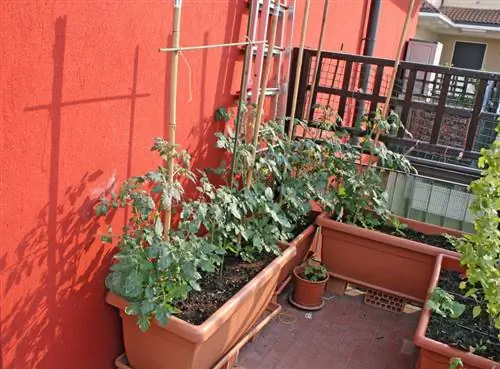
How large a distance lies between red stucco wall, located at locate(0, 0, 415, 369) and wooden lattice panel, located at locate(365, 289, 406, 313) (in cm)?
218

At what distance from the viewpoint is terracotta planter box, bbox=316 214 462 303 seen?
3.75 m

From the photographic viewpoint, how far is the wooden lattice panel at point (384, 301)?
3.93m

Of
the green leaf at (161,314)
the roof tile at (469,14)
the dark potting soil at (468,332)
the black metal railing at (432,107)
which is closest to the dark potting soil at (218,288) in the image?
the green leaf at (161,314)

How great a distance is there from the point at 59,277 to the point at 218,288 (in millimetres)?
993

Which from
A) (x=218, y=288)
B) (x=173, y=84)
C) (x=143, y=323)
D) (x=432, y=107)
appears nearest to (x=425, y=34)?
(x=432, y=107)

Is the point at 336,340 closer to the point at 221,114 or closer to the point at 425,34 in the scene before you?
the point at 221,114

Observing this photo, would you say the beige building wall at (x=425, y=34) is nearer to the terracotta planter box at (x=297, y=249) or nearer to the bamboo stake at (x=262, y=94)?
the terracotta planter box at (x=297, y=249)

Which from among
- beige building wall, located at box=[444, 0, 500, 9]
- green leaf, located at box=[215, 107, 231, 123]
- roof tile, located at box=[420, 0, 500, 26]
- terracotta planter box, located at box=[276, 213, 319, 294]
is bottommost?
Result: terracotta planter box, located at box=[276, 213, 319, 294]

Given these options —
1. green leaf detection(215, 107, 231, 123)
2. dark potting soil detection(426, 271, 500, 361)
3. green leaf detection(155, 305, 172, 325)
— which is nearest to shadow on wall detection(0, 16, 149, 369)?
green leaf detection(155, 305, 172, 325)

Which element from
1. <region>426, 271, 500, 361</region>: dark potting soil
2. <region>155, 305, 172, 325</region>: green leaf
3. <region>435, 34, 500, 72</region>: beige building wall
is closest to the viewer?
<region>155, 305, 172, 325</region>: green leaf

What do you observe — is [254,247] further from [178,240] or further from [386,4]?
[386,4]

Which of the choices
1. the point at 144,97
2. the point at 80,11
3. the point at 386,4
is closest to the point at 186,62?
the point at 144,97

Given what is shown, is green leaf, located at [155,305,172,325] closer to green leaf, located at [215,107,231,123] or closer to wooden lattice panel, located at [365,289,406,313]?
green leaf, located at [215,107,231,123]

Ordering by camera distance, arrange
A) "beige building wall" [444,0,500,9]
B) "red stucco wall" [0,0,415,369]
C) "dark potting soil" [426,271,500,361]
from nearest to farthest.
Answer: "red stucco wall" [0,0,415,369], "dark potting soil" [426,271,500,361], "beige building wall" [444,0,500,9]
